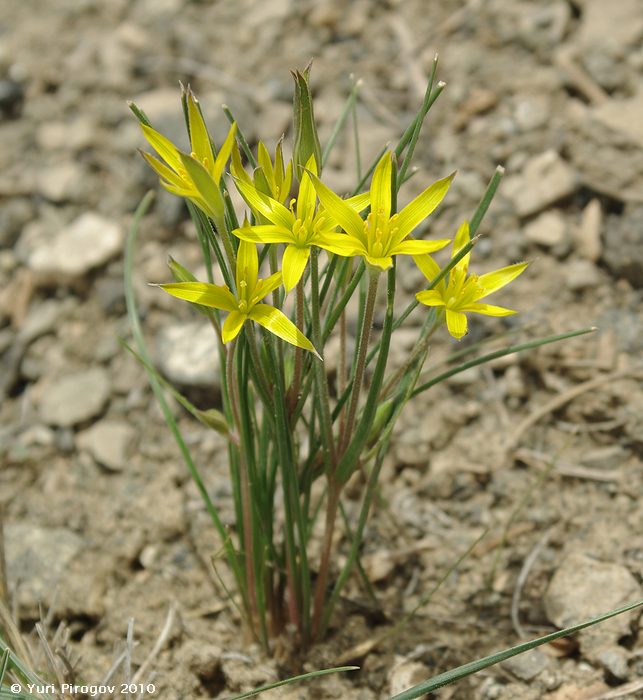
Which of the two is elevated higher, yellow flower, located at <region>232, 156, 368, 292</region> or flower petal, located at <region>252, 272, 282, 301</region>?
yellow flower, located at <region>232, 156, 368, 292</region>

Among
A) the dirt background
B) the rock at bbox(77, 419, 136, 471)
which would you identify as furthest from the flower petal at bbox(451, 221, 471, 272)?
the rock at bbox(77, 419, 136, 471)

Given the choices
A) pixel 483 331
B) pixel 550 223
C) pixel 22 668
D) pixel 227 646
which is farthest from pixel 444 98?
pixel 22 668

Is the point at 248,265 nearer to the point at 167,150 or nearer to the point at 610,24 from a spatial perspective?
the point at 167,150

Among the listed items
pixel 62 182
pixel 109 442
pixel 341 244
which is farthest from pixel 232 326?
pixel 62 182

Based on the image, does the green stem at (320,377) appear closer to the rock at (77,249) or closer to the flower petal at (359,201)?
the flower petal at (359,201)

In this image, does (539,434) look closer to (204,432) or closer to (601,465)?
(601,465)

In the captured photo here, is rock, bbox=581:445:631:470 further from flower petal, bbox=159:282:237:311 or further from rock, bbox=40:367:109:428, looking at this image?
rock, bbox=40:367:109:428

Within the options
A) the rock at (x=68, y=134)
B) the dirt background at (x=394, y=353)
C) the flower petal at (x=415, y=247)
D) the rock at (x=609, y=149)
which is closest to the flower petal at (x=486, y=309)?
the flower petal at (x=415, y=247)
